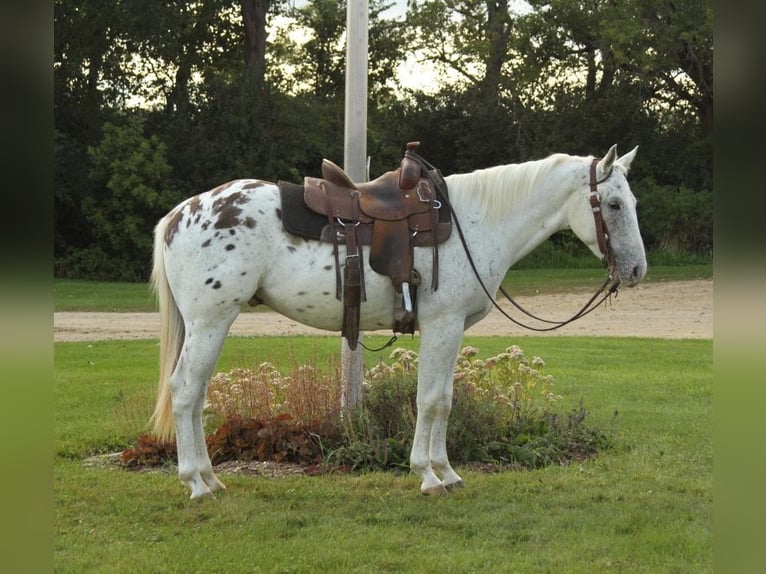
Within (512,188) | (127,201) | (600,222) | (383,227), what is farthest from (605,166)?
(127,201)

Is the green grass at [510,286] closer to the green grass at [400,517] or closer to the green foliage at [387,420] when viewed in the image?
the green grass at [400,517]

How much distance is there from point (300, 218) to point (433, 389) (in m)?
1.29

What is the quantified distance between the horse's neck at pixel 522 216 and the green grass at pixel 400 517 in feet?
5.06

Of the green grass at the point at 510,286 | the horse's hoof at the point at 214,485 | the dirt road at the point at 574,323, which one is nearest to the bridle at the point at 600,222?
the horse's hoof at the point at 214,485

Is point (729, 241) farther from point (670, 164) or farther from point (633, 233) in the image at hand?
point (670, 164)

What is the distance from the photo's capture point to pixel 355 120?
6191 mm

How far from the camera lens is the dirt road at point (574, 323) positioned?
13.4 metres

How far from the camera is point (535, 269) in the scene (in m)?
21.6

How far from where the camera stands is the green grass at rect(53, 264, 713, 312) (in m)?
16.7

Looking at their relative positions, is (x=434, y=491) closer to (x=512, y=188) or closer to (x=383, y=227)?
(x=383, y=227)

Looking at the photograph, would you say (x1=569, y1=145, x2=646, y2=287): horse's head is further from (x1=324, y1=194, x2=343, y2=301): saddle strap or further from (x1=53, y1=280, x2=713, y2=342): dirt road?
(x1=53, y1=280, x2=713, y2=342): dirt road

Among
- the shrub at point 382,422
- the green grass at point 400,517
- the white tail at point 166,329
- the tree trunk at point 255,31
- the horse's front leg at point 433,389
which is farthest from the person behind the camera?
the tree trunk at point 255,31

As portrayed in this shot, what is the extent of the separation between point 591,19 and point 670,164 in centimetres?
467

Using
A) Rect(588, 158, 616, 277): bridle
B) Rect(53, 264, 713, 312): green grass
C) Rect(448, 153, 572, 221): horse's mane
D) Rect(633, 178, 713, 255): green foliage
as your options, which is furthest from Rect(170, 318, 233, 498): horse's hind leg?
Rect(633, 178, 713, 255): green foliage
